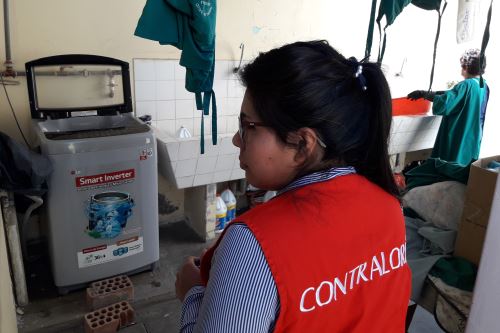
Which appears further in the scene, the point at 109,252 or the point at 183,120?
the point at 183,120

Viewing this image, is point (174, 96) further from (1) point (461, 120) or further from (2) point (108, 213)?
(1) point (461, 120)

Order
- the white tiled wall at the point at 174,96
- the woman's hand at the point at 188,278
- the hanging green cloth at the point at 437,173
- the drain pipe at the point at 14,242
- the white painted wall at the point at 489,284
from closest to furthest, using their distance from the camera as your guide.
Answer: the woman's hand at the point at 188,278
the white painted wall at the point at 489,284
the hanging green cloth at the point at 437,173
the drain pipe at the point at 14,242
the white tiled wall at the point at 174,96

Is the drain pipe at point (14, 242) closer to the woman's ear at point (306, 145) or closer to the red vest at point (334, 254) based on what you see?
the red vest at point (334, 254)

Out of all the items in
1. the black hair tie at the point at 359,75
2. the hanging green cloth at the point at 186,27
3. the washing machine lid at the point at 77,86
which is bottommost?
the washing machine lid at the point at 77,86

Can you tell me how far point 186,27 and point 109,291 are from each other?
150cm

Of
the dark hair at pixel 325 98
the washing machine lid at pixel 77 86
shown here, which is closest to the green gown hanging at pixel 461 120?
the washing machine lid at pixel 77 86

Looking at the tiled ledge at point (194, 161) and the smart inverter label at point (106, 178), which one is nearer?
the smart inverter label at point (106, 178)


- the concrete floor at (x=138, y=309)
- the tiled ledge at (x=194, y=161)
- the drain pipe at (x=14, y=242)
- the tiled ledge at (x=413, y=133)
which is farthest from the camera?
the tiled ledge at (x=413, y=133)

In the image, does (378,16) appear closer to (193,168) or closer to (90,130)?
(193,168)

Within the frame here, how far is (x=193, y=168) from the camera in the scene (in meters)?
2.41

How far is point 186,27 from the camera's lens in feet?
4.48

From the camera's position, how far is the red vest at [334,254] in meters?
0.58

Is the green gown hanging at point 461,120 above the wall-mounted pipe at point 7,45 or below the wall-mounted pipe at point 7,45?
below

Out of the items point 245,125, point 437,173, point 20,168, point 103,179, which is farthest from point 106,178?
point 437,173
